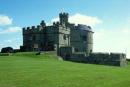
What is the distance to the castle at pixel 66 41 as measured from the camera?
61.3 metres

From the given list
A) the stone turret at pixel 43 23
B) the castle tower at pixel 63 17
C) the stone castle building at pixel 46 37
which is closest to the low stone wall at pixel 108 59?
the stone castle building at pixel 46 37

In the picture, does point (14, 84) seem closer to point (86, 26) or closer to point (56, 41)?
point (56, 41)

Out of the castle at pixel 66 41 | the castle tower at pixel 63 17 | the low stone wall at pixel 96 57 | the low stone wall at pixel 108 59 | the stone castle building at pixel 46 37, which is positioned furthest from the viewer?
the castle tower at pixel 63 17

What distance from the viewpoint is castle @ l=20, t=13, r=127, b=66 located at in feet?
201

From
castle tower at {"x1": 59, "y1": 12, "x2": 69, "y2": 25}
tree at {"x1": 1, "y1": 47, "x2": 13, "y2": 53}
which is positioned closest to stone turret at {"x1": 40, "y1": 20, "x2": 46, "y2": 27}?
castle tower at {"x1": 59, "y1": 12, "x2": 69, "y2": 25}

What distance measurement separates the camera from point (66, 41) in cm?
7219

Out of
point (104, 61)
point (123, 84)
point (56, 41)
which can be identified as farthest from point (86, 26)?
point (123, 84)

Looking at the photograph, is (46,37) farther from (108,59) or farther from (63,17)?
(108,59)

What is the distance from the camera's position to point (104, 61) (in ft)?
199

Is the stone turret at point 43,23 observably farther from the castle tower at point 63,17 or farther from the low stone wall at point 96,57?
the low stone wall at point 96,57

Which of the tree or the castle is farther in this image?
the tree

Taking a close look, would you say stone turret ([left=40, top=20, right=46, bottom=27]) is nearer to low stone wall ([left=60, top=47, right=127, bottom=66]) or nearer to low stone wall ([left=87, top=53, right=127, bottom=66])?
low stone wall ([left=60, top=47, right=127, bottom=66])

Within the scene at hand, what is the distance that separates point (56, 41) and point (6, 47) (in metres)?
11.2

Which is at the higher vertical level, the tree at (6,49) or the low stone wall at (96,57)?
the tree at (6,49)
